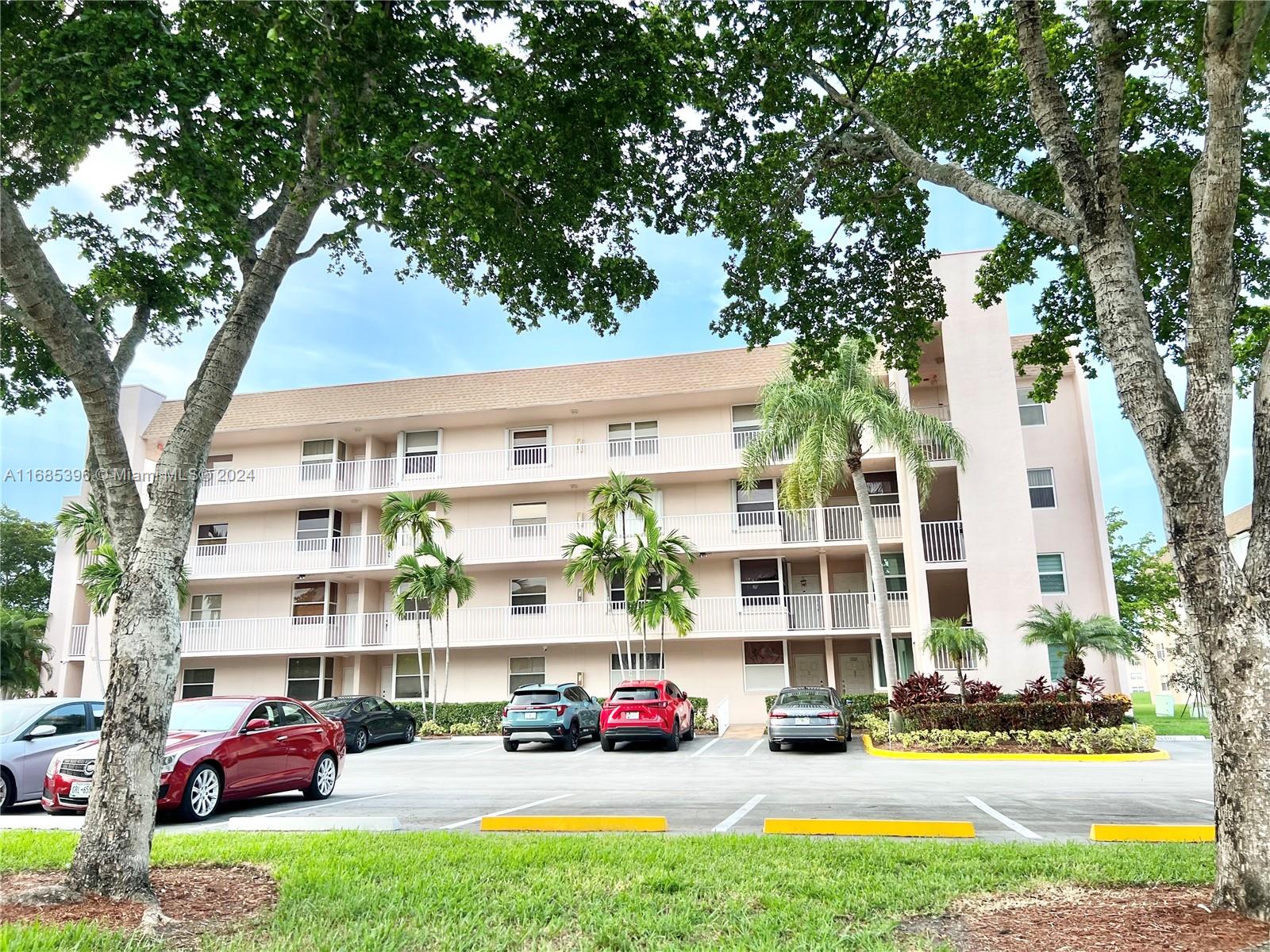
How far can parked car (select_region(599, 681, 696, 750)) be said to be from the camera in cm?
1856

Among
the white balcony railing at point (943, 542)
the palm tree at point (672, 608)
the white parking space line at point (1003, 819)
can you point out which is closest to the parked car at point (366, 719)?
the palm tree at point (672, 608)

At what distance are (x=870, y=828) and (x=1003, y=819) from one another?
203cm

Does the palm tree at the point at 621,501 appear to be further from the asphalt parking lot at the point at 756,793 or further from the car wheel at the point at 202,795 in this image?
the car wheel at the point at 202,795

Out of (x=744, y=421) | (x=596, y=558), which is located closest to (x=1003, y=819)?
(x=596, y=558)

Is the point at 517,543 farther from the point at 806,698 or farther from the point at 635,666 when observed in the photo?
the point at 806,698

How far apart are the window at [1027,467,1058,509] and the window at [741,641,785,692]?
338 inches

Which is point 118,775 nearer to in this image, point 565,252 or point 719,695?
point 565,252

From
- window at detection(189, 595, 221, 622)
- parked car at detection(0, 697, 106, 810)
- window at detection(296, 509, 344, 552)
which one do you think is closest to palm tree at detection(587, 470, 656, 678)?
window at detection(296, 509, 344, 552)

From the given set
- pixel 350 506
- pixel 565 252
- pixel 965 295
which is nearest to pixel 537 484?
pixel 350 506

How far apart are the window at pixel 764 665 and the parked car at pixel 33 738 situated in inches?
717

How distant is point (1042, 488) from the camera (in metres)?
24.3

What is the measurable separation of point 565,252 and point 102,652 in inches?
1198

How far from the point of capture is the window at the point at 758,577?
26.4 metres

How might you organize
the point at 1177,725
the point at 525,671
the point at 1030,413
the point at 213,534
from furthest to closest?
1. the point at 213,534
2. the point at 525,671
3. the point at 1177,725
4. the point at 1030,413
